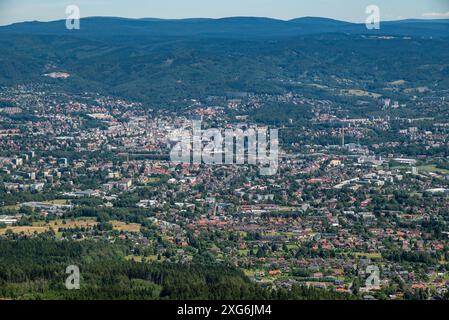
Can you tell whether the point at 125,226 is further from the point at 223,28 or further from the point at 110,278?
the point at 223,28

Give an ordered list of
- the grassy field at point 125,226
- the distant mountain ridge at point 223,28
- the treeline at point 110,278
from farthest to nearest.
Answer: the distant mountain ridge at point 223,28, the grassy field at point 125,226, the treeline at point 110,278

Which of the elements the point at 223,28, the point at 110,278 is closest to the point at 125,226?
the point at 110,278

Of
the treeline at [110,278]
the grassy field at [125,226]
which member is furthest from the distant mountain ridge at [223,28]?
the treeline at [110,278]

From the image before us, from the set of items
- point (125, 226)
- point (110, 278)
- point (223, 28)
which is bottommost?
point (125, 226)

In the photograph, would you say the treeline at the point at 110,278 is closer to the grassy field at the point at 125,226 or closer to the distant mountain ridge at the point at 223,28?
the grassy field at the point at 125,226

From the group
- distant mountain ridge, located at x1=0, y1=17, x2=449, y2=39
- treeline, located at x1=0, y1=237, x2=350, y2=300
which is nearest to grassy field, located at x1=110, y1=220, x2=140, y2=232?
treeline, located at x1=0, y1=237, x2=350, y2=300

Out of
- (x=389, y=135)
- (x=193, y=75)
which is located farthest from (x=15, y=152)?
(x=193, y=75)
